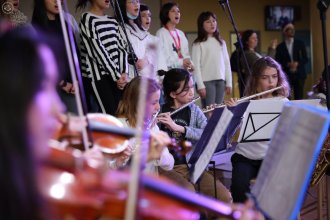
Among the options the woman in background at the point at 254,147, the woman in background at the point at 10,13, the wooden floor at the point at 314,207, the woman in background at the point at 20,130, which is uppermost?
the woman in background at the point at 10,13

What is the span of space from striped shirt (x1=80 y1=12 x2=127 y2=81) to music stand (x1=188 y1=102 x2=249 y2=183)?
74cm

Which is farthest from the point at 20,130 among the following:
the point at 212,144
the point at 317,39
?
the point at 317,39

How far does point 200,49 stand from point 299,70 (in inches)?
89.1

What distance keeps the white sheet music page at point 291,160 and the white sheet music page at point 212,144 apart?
0.26 metres

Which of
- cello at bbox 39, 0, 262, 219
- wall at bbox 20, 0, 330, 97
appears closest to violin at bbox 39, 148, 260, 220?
cello at bbox 39, 0, 262, 219

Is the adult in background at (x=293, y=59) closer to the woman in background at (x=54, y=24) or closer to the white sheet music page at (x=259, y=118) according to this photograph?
the white sheet music page at (x=259, y=118)

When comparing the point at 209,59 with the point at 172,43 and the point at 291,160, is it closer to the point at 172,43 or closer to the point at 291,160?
the point at 172,43

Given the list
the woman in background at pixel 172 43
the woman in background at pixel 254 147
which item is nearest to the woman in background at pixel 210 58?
the woman in background at pixel 172 43

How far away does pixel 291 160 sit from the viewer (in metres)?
1.16

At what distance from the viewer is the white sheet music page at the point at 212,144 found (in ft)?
5.06

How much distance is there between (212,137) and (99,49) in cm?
102

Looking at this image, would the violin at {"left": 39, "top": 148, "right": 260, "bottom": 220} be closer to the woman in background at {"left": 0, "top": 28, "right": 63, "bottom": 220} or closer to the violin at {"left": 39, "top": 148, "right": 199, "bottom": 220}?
the violin at {"left": 39, "top": 148, "right": 199, "bottom": 220}

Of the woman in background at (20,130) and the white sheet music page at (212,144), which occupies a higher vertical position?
the woman in background at (20,130)

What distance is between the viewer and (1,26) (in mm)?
817
